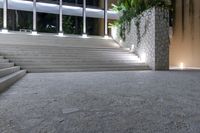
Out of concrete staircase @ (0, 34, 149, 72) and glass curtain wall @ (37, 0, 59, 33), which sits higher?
glass curtain wall @ (37, 0, 59, 33)

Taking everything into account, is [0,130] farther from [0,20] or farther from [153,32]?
[0,20]

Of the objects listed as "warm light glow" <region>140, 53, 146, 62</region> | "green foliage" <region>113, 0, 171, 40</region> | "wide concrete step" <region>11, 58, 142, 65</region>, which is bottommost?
"wide concrete step" <region>11, 58, 142, 65</region>

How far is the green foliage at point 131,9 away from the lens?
32.0 feet

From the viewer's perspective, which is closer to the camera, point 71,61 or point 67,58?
point 71,61

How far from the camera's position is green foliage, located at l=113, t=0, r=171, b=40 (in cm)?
975

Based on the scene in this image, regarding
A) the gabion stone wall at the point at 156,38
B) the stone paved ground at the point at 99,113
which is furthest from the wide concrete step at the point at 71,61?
the stone paved ground at the point at 99,113

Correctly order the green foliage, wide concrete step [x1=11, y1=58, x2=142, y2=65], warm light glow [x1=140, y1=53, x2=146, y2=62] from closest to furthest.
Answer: wide concrete step [x1=11, y1=58, x2=142, y2=65]
the green foliage
warm light glow [x1=140, y1=53, x2=146, y2=62]

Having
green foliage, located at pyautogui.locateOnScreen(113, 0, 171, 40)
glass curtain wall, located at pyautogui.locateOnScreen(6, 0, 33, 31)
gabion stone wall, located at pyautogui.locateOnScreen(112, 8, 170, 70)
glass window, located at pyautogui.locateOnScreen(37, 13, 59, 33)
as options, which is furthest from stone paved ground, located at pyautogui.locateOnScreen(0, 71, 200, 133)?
glass window, located at pyautogui.locateOnScreen(37, 13, 59, 33)

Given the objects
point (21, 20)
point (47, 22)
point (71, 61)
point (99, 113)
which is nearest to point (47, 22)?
point (47, 22)

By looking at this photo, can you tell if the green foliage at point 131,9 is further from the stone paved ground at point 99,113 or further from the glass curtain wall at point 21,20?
the stone paved ground at point 99,113

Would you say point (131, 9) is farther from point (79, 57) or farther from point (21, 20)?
point (21, 20)

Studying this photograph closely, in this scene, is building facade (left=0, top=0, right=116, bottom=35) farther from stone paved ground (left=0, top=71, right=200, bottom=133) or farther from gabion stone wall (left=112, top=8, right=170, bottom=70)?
stone paved ground (left=0, top=71, right=200, bottom=133)

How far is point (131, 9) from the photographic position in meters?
11.5

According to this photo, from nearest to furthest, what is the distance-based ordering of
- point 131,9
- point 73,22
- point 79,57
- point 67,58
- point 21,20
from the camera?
point 67,58, point 79,57, point 131,9, point 21,20, point 73,22
